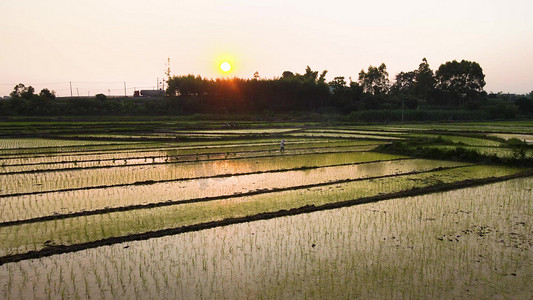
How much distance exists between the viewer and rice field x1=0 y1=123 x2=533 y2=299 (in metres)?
3.79

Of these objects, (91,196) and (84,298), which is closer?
(84,298)

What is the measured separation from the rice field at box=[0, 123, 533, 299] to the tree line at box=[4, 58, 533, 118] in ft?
103

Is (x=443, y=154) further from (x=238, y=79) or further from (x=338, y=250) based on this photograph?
(x=238, y=79)

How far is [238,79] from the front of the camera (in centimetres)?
4750

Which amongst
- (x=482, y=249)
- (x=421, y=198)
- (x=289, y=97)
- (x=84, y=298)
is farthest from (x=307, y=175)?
(x=289, y=97)

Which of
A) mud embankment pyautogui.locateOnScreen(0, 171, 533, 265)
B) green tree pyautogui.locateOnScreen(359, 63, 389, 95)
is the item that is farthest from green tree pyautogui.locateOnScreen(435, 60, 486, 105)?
mud embankment pyautogui.locateOnScreen(0, 171, 533, 265)

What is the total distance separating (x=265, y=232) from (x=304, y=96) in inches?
1709

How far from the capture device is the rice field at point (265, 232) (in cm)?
379

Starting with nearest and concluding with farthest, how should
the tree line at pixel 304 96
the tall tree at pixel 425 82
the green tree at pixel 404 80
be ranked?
the tree line at pixel 304 96 → the tall tree at pixel 425 82 → the green tree at pixel 404 80

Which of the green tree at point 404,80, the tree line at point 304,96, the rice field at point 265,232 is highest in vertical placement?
the green tree at point 404,80

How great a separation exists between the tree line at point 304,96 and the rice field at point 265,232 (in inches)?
1232

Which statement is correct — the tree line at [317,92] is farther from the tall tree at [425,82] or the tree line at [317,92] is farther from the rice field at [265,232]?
the rice field at [265,232]

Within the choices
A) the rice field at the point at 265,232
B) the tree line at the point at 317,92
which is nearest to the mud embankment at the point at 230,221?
the rice field at the point at 265,232

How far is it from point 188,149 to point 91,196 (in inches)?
303
